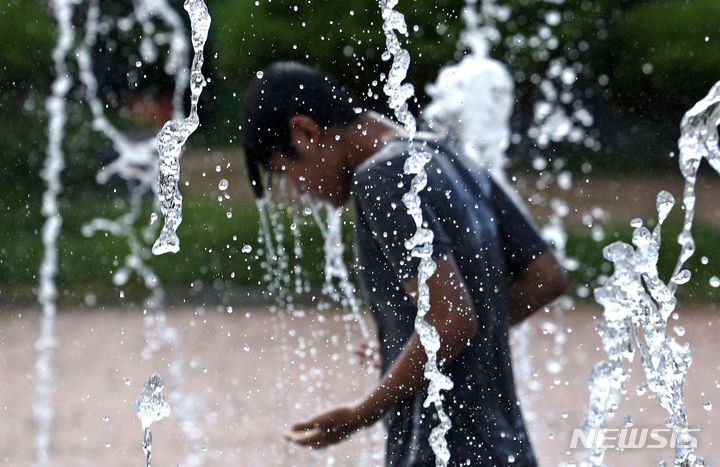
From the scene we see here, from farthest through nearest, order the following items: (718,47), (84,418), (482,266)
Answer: (718,47) → (84,418) → (482,266)

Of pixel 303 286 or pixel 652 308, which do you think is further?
pixel 303 286

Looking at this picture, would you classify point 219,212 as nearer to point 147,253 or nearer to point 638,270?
point 147,253

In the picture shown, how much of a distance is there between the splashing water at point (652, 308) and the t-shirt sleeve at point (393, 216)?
0.84 metres

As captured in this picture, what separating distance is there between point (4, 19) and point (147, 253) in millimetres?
3190

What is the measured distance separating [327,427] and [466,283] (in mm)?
395

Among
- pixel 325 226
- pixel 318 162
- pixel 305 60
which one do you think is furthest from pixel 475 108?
pixel 318 162

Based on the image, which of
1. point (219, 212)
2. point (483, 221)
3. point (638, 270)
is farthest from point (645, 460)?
point (219, 212)

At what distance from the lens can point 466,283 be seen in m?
2.00

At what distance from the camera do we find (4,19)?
10.1 m

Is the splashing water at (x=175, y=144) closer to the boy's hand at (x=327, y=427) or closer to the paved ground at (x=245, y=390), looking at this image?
the boy's hand at (x=327, y=427)

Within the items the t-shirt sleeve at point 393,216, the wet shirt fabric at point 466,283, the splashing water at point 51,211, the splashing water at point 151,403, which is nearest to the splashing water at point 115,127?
the splashing water at point 51,211

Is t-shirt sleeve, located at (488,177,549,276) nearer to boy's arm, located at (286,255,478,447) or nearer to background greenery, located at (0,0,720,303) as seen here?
boy's arm, located at (286,255,478,447)

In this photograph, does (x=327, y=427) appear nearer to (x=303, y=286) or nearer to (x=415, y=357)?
(x=415, y=357)

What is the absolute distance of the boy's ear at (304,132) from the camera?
2090 millimetres
